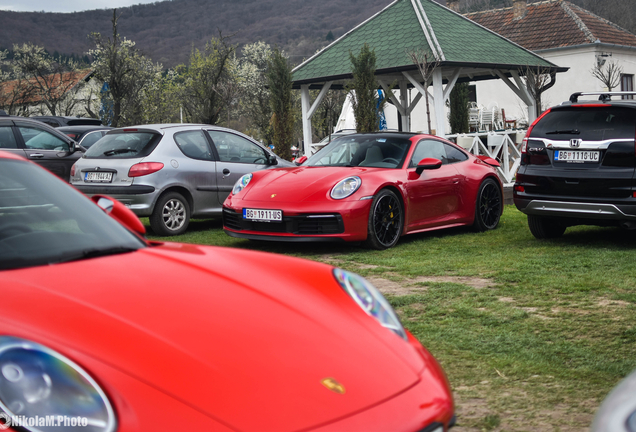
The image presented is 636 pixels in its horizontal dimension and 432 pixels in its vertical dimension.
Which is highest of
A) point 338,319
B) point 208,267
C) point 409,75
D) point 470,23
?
point 470,23

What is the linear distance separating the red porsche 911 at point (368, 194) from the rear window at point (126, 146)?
1.89 meters

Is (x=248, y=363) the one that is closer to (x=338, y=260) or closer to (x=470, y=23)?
(x=338, y=260)

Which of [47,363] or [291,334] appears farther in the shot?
[291,334]

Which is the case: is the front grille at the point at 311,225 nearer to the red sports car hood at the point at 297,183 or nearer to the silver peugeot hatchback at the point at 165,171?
the red sports car hood at the point at 297,183

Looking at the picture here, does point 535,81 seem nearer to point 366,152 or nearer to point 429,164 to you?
point 366,152

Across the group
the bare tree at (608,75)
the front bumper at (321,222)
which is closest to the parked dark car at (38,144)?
the front bumper at (321,222)

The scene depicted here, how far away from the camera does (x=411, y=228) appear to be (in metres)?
8.68

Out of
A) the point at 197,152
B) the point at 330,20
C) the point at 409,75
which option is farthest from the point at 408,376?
the point at 330,20

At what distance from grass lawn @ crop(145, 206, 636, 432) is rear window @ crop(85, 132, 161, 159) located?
66.8 inches

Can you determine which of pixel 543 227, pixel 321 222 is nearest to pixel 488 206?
pixel 543 227

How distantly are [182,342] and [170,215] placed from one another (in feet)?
26.5

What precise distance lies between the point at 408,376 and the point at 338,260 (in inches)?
216

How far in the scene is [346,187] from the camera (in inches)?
313

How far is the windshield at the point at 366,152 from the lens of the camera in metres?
8.75
